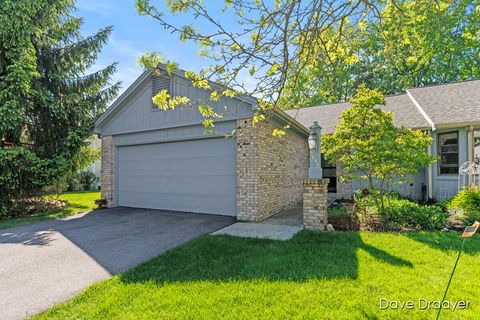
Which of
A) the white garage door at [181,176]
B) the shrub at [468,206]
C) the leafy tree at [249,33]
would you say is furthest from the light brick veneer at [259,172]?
the shrub at [468,206]

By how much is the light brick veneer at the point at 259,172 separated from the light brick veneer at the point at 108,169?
19.4ft

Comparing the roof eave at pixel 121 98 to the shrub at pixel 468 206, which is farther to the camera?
the roof eave at pixel 121 98

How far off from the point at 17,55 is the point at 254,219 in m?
9.49

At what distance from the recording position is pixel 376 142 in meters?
6.85

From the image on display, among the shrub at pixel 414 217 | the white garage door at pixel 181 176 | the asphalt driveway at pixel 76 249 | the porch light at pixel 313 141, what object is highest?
the porch light at pixel 313 141

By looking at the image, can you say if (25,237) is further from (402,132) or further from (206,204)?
(402,132)

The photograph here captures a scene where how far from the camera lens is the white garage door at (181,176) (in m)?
8.02

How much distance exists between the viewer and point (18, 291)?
11.7 feet

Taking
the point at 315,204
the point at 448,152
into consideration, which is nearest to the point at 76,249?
the point at 315,204

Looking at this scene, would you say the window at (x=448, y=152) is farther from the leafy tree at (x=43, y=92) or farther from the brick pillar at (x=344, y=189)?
the leafy tree at (x=43, y=92)

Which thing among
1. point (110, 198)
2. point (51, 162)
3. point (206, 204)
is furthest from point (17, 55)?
point (206, 204)

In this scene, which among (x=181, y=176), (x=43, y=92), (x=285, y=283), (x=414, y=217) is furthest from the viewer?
(x=43, y=92)

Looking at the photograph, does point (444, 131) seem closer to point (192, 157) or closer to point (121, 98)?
point (192, 157)

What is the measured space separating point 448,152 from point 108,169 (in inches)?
531
